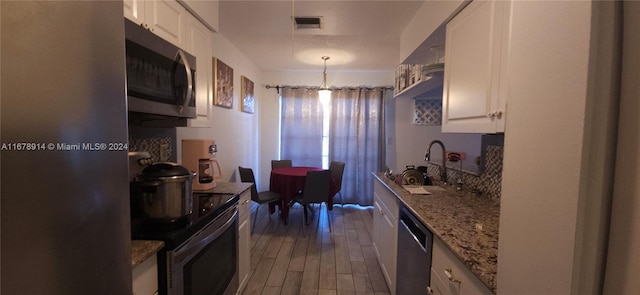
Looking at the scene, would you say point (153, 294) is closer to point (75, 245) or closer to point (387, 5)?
point (75, 245)

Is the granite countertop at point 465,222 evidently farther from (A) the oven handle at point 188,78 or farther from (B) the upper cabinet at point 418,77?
(A) the oven handle at point 188,78

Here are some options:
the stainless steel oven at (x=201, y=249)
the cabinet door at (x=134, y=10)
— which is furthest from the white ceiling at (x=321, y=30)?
the stainless steel oven at (x=201, y=249)

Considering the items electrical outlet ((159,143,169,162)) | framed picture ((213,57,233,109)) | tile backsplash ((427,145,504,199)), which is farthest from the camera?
framed picture ((213,57,233,109))

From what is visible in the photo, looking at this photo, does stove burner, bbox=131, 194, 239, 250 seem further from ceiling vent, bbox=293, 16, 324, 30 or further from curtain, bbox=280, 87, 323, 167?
curtain, bbox=280, 87, 323, 167

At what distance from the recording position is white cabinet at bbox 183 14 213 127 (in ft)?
5.60

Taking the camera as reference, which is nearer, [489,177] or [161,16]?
[161,16]

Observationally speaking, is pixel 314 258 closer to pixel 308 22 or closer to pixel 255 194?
pixel 255 194

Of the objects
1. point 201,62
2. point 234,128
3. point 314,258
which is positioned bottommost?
point 314,258

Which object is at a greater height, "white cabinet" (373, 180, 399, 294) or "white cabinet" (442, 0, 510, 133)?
"white cabinet" (442, 0, 510, 133)

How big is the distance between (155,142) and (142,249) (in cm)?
107

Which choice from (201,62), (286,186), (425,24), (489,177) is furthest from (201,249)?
(286,186)

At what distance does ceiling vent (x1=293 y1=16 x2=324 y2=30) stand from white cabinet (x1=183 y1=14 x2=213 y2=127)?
2.66 feet

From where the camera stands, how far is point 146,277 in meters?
1.03

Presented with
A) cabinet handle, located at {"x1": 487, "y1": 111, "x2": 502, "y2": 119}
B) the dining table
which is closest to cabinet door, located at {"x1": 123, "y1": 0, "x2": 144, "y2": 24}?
cabinet handle, located at {"x1": 487, "y1": 111, "x2": 502, "y2": 119}
